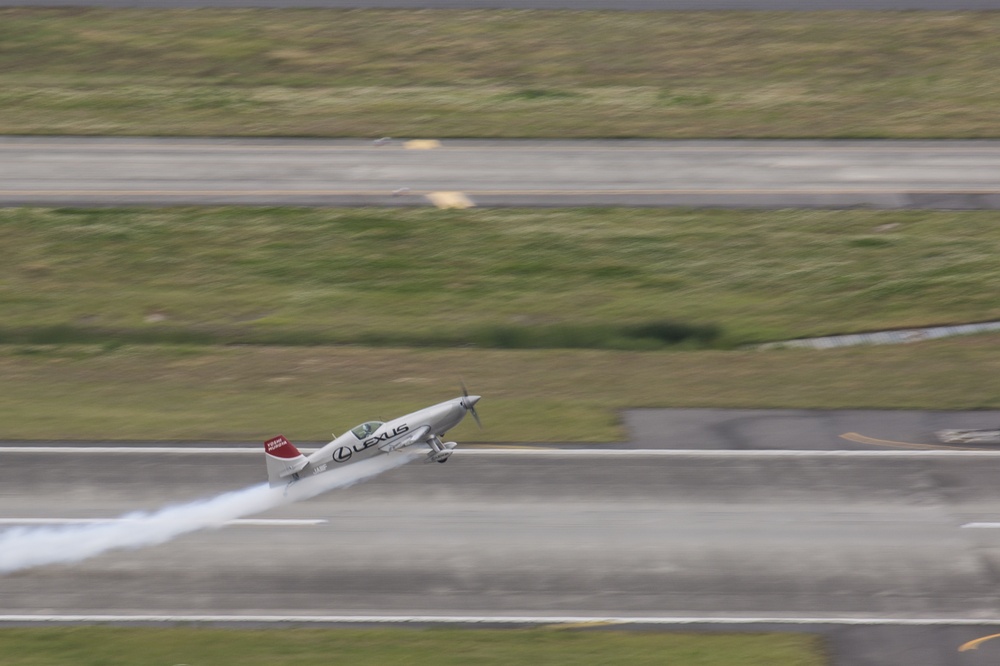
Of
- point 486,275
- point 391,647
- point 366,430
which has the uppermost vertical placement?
point 486,275

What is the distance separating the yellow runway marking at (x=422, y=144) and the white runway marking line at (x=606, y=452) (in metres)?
23.9

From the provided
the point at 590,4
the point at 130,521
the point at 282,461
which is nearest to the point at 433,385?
the point at 282,461

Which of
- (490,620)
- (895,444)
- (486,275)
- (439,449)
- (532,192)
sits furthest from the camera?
(532,192)

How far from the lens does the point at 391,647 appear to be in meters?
25.7

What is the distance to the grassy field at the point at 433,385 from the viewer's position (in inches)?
1383

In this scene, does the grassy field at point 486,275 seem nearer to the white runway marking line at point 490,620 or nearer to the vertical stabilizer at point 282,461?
the vertical stabilizer at point 282,461

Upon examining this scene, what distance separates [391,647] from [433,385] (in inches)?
507

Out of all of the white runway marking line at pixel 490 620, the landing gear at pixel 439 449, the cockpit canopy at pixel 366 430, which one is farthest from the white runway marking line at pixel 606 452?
the white runway marking line at pixel 490 620

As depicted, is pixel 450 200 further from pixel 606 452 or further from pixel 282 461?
pixel 282 461

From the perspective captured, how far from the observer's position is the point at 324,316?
138 ft

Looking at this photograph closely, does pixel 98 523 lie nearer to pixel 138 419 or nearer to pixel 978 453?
pixel 138 419

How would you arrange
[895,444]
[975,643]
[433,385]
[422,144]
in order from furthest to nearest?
[422,144]
[433,385]
[895,444]
[975,643]

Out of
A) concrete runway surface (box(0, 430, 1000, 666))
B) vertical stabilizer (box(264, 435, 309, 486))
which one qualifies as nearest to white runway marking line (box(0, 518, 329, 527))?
concrete runway surface (box(0, 430, 1000, 666))

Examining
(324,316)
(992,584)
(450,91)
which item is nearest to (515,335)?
(324,316)
